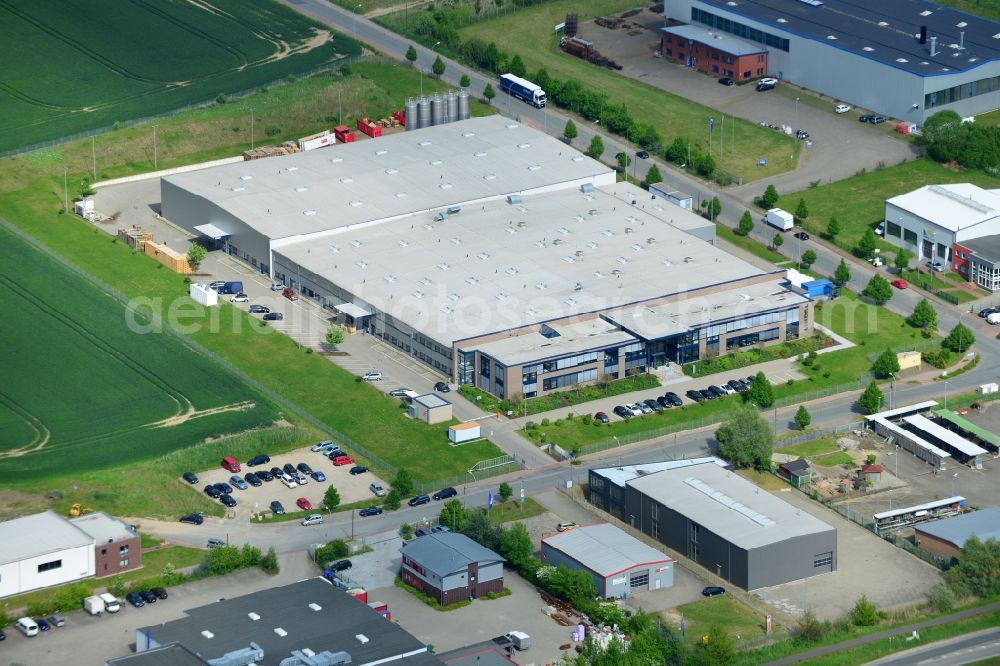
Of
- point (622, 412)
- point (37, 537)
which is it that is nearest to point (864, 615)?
point (622, 412)

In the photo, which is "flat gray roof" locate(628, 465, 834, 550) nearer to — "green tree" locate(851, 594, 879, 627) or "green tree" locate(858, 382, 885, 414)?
"green tree" locate(851, 594, 879, 627)

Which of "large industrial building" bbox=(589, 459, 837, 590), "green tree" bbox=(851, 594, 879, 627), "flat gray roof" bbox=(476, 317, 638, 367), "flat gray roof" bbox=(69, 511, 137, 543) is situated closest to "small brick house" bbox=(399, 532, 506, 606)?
"large industrial building" bbox=(589, 459, 837, 590)

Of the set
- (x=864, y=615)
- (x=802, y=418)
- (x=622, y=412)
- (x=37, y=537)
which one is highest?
(x=37, y=537)

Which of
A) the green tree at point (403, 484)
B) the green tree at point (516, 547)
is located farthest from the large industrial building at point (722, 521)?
the green tree at point (403, 484)

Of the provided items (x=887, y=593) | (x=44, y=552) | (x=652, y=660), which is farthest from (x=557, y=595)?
(x=44, y=552)

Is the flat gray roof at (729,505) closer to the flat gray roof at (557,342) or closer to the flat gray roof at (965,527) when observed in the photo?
the flat gray roof at (965,527)

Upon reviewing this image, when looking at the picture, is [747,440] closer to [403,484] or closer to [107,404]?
[403,484]
